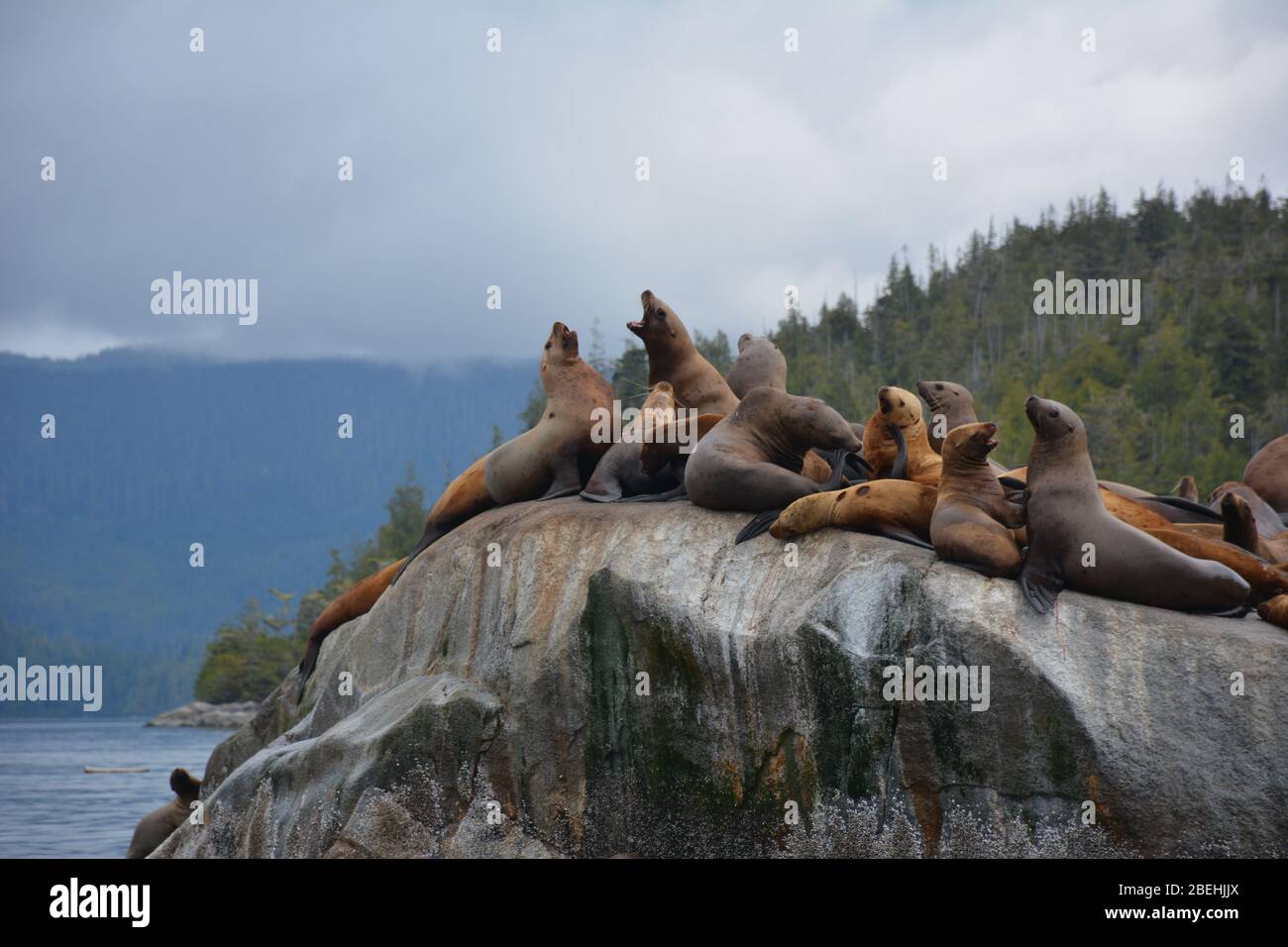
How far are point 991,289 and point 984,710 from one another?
8670 centimetres

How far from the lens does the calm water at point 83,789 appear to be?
20016 millimetres

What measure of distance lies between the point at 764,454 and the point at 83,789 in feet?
91.9

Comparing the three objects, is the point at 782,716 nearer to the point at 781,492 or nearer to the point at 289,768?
the point at 781,492

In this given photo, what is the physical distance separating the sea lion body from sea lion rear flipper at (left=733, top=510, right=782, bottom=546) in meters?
0.12

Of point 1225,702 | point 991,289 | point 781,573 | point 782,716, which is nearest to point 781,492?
point 781,573

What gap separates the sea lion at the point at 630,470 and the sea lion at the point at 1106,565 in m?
2.71

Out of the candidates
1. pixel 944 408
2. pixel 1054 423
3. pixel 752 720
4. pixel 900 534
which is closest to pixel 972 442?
pixel 1054 423

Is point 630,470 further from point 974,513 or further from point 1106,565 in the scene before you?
point 1106,565

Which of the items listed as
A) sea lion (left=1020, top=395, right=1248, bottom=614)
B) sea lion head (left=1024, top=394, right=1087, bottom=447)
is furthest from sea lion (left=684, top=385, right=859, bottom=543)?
sea lion (left=1020, top=395, right=1248, bottom=614)

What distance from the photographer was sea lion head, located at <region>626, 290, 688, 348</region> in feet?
35.0

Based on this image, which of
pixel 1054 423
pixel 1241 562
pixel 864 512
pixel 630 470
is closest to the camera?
pixel 1241 562

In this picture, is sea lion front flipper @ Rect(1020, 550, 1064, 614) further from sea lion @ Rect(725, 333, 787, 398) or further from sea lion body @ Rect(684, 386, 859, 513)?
sea lion @ Rect(725, 333, 787, 398)

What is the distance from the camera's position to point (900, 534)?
25.5 feet

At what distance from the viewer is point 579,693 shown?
7.99 m
